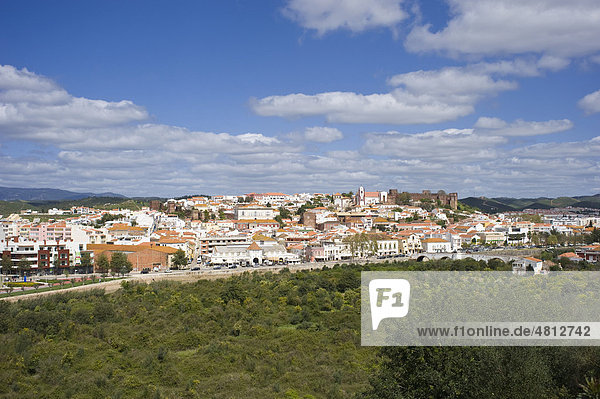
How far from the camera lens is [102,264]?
111 ft

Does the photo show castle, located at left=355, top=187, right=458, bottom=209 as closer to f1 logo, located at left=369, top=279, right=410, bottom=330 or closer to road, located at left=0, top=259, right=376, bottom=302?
road, located at left=0, top=259, right=376, bottom=302

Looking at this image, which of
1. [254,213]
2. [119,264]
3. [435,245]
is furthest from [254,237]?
[254,213]

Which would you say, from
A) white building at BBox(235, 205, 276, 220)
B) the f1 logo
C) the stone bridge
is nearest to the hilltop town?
white building at BBox(235, 205, 276, 220)

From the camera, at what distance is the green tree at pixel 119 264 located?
33.3 m

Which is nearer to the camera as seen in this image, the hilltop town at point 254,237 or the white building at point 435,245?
the hilltop town at point 254,237

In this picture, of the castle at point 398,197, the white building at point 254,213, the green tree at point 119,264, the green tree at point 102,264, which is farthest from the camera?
the castle at point 398,197

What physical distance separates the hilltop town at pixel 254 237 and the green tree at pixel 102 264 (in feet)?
0.21

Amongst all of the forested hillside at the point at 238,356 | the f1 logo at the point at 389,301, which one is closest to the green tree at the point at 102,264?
the forested hillside at the point at 238,356

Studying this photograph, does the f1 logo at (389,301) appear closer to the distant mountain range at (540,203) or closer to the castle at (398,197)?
the castle at (398,197)

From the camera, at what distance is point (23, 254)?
33.0 m

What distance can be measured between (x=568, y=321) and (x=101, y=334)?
574 inches

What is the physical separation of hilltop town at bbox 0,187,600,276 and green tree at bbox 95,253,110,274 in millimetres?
63

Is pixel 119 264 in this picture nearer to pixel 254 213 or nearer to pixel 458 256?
pixel 458 256

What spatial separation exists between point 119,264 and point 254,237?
16664 mm
